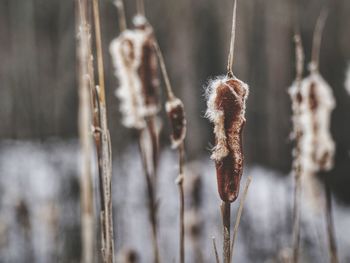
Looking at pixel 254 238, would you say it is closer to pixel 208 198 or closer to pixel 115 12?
Answer: pixel 208 198

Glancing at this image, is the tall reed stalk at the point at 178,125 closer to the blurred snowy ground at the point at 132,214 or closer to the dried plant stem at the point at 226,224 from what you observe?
the dried plant stem at the point at 226,224

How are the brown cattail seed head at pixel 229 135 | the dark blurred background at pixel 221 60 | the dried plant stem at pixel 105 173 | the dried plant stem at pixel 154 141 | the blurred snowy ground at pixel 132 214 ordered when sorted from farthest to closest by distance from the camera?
the dark blurred background at pixel 221 60 < the blurred snowy ground at pixel 132 214 < the dried plant stem at pixel 154 141 < the dried plant stem at pixel 105 173 < the brown cattail seed head at pixel 229 135

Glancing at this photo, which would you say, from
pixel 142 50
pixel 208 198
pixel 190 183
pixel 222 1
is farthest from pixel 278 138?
pixel 142 50

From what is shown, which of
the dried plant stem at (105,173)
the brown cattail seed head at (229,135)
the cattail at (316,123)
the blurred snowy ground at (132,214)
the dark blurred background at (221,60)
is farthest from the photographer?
the dark blurred background at (221,60)

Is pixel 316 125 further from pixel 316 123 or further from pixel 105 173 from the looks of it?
pixel 105 173

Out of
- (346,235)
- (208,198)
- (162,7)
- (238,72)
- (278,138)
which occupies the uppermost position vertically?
(162,7)

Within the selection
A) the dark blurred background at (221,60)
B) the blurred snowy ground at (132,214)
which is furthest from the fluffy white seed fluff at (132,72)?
the dark blurred background at (221,60)

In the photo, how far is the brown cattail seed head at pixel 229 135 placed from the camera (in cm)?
65

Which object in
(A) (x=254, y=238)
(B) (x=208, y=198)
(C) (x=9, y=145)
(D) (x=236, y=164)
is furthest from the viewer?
(C) (x=9, y=145)

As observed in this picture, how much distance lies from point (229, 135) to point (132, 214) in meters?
2.91

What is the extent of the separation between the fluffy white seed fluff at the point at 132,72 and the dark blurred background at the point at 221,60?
122 inches

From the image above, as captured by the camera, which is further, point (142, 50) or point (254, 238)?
point (254, 238)

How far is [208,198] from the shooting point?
12.8 ft

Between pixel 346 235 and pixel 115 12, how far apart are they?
279cm
